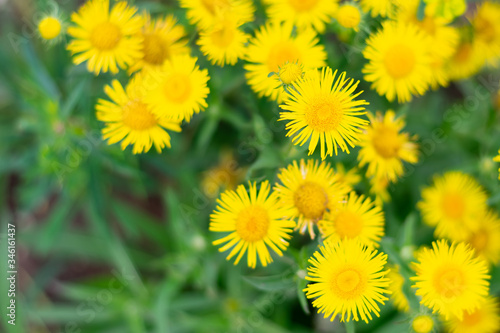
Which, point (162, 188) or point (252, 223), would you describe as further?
point (162, 188)

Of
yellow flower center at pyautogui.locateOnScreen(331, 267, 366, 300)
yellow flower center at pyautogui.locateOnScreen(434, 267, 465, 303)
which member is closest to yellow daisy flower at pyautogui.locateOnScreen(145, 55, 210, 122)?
yellow flower center at pyautogui.locateOnScreen(331, 267, 366, 300)

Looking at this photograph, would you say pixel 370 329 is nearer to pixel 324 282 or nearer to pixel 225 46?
pixel 324 282

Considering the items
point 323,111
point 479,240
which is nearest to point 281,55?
point 323,111

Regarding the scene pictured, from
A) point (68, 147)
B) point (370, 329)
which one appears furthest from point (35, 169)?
point (370, 329)

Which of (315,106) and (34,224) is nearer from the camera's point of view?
(315,106)

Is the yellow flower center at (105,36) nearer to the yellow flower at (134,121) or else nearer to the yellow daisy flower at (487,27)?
the yellow flower at (134,121)

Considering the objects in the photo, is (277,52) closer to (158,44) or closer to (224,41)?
(224,41)

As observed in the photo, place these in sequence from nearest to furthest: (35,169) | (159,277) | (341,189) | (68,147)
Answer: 1. (341,189)
2. (68,147)
3. (35,169)
4. (159,277)
